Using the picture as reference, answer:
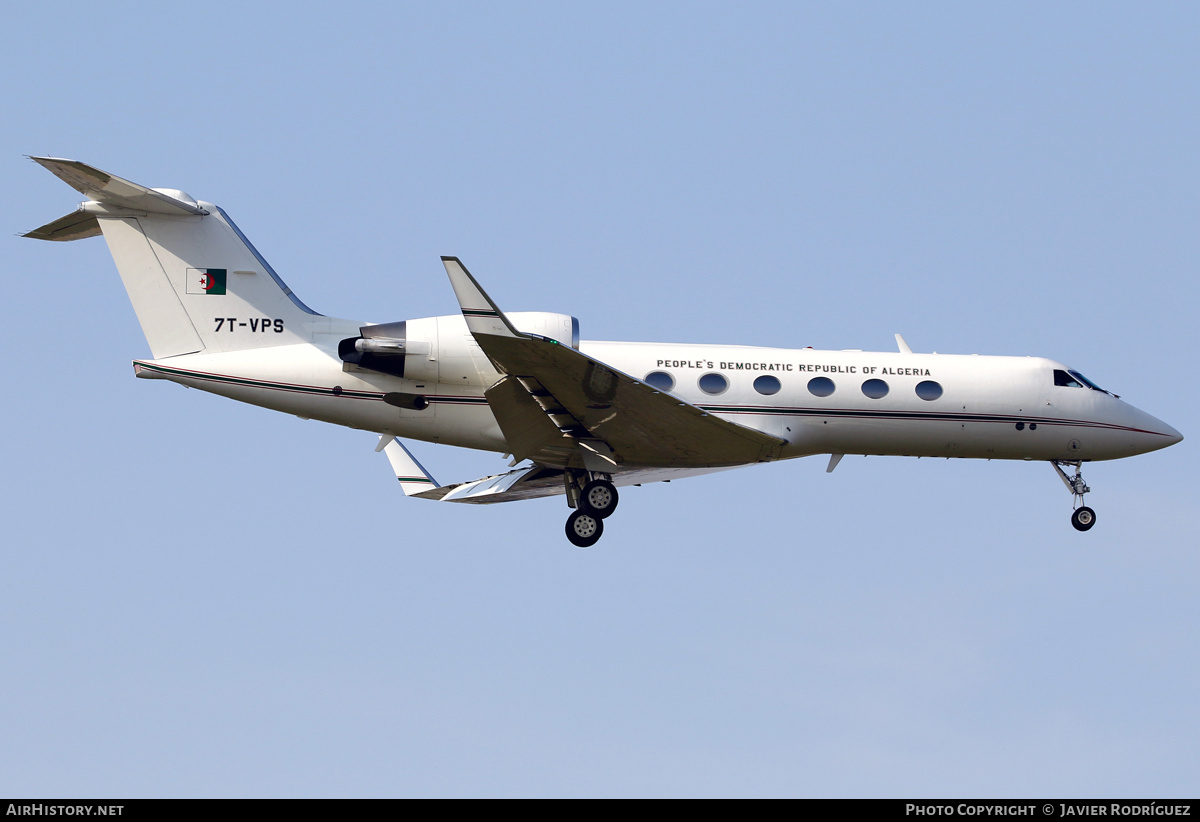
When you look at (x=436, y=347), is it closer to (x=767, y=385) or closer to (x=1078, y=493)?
(x=767, y=385)

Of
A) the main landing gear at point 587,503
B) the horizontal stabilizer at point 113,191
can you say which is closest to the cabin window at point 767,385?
the main landing gear at point 587,503

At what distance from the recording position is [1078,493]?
842 inches

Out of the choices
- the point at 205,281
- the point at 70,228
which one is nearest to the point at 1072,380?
the point at 205,281

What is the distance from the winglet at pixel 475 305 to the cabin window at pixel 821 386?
571 centimetres

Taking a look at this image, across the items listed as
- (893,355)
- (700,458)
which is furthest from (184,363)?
(893,355)

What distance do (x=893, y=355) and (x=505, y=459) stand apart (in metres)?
6.48

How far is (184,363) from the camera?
61.3ft

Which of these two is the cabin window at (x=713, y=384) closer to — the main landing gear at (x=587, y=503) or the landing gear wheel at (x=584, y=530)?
the main landing gear at (x=587, y=503)

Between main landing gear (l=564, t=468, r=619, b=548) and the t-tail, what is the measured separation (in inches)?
183

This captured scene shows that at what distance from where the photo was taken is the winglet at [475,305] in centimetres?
1509

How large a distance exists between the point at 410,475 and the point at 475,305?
25.1 ft

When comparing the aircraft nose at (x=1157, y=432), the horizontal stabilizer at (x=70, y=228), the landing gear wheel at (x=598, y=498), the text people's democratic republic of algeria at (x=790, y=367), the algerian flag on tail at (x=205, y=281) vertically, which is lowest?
the landing gear wheel at (x=598, y=498)
